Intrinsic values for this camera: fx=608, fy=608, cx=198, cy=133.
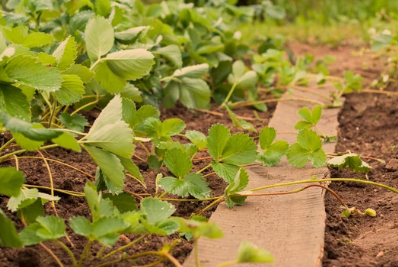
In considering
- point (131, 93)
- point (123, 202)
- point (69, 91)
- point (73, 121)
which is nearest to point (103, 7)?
point (131, 93)

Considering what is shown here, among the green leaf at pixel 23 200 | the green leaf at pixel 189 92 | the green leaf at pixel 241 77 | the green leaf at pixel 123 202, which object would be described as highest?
the green leaf at pixel 23 200

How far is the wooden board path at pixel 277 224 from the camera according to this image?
1.38 metres

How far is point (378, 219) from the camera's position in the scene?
1.70 metres

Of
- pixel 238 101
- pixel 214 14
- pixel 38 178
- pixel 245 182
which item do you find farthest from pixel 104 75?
pixel 214 14

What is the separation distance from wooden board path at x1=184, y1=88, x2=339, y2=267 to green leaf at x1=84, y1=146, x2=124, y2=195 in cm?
24

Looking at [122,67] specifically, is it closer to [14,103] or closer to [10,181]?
[14,103]

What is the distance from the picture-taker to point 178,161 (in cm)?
163

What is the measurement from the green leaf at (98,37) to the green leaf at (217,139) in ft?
1.27

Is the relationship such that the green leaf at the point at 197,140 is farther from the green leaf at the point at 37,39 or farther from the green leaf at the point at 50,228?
the green leaf at the point at 50,228

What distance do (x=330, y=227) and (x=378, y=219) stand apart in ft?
0.58

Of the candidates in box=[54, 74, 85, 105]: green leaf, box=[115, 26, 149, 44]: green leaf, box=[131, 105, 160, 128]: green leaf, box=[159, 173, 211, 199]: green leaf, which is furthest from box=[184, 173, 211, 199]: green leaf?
box=[115, 26, 149, 44]: green leaf

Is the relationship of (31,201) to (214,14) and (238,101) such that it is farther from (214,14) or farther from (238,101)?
(214,14)

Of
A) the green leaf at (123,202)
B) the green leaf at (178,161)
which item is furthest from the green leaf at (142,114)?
the green leaf at (123,202)

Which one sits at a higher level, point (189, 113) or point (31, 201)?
point (31, 201)
